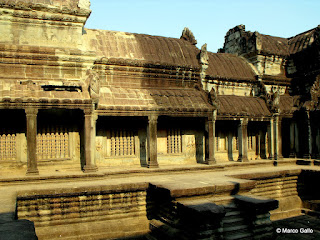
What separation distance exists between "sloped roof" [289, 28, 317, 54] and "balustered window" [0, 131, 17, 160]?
59.6 feet

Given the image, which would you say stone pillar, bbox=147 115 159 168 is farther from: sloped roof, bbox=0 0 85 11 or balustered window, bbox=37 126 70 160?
sloped roof, bbox=0 0 85 11

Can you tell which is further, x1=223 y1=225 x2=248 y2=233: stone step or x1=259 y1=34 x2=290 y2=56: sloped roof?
x1=259 y1=34 x2=290 y2=56: sloped roof

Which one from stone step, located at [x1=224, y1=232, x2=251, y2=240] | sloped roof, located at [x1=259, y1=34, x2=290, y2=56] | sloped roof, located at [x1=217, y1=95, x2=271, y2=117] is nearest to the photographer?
stone step, located at [x1=224, y1=232, x2=251, y2=240]

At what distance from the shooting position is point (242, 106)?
1686cm

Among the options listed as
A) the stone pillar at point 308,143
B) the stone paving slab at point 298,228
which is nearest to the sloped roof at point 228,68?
the stone pillar at point 308,143

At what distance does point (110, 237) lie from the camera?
9141mm

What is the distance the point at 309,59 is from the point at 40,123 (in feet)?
53.5

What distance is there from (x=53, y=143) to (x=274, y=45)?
1629 centimetres

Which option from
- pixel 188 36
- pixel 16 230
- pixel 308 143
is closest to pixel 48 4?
pixel 188 36

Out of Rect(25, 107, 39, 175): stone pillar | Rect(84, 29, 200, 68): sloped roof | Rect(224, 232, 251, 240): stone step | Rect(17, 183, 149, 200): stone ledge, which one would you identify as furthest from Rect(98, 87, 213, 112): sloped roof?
Rect(224, 232, 251, 240): stone step

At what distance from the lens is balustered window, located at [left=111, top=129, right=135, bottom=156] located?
46.9ft

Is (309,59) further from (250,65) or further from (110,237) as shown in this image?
(110,237)

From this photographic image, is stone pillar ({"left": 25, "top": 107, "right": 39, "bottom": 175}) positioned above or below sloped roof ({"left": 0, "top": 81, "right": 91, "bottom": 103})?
below

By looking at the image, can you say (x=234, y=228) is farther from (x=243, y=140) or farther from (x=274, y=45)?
(x=274, y=45)
